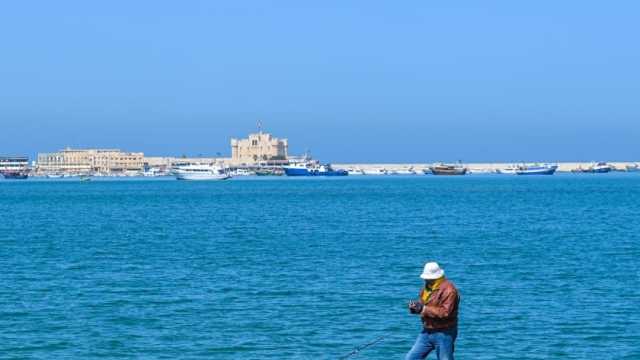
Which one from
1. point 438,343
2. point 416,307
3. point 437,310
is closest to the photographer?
point 416,307

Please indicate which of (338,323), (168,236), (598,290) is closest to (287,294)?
(338,323)

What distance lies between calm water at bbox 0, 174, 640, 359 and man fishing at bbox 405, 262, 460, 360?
6548 millimetres

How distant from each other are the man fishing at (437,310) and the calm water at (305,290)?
655 centimetres

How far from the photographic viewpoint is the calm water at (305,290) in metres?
22.8

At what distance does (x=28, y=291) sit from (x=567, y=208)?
61.2 metres

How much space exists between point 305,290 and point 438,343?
15.9 meters

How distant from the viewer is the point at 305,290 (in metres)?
30.9

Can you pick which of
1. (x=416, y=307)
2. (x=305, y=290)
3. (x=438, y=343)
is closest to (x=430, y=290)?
(x=416, y=307)

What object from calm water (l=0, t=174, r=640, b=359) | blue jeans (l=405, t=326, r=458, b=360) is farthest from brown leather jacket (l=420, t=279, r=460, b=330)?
calm water (l=0, t=174, r=640, b=359)

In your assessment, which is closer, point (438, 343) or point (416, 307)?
point (416, 307)

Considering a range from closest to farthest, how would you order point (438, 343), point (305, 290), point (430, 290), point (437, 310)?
point (437, 310) < point (430, 290) < point (438, 343) < point (305, 290)

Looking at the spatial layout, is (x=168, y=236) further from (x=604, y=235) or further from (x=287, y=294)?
(x=287, y=294)

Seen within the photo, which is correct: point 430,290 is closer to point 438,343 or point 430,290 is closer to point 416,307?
point 416,307

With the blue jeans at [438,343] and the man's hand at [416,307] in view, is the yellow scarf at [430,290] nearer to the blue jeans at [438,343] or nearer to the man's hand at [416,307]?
the man's hand at [416,307]
